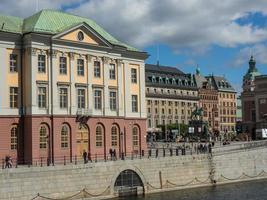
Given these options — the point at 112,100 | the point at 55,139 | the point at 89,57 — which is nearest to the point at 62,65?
the point at 89,57

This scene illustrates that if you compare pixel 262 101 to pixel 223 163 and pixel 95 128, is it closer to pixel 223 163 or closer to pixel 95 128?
pixel 223 163

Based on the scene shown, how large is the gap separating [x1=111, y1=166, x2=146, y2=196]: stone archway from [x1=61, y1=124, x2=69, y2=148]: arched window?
8906 millimetres

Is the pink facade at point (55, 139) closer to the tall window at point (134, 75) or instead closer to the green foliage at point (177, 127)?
the tall window at point (134, 75)

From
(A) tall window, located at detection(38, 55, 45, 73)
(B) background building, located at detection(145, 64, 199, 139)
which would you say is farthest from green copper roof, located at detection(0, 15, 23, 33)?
(B) background building, located at detection(145, 64, 199, 139)

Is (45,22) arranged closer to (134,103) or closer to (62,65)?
(62,65)

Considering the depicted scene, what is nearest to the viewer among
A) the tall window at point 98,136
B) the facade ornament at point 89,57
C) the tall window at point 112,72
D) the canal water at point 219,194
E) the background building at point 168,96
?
the canal water at point 219,194

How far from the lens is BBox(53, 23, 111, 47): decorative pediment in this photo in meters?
67.9

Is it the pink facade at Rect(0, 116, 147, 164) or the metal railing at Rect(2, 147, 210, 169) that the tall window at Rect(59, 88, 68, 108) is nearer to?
the pink facade at Rect(0, 116, 147, 164)

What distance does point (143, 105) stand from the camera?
78.9m

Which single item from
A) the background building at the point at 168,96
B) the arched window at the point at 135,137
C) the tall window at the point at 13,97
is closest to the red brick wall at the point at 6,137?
the tall window at the point at 13,97

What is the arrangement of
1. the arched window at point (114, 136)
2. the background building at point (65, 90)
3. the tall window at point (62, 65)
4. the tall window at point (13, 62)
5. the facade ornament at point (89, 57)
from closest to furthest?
the background building at point (65, 90)
the tall window at point (13, 62)
the tall window at point (62, 65)
the facade ornament at point (89, 57)
the arched window at point (114, 136)

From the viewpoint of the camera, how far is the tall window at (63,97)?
6731 cm

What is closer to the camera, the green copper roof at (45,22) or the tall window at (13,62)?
the tall window at (13,62)

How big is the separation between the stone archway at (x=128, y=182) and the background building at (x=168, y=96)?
308 ft
